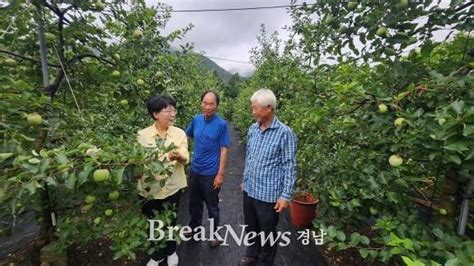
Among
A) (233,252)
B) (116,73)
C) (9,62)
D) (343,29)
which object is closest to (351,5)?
(343,29)

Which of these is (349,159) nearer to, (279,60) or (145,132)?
(145,132)

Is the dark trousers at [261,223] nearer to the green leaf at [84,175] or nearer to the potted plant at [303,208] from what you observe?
the potted plant at [303,208]

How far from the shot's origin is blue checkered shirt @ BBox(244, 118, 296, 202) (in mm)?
2121

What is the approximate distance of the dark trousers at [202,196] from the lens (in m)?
2.80

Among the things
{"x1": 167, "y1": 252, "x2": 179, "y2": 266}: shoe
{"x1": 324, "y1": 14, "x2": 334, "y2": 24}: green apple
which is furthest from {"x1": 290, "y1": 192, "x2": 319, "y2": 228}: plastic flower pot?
{"x1": 324, "y1": 14, "x2": 334, "y2": 24}: green apple

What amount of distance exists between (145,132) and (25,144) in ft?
2.50

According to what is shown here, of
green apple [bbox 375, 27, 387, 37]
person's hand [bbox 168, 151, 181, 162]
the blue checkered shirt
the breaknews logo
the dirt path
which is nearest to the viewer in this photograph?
green apple [bbox 375, 27, 387, 37]

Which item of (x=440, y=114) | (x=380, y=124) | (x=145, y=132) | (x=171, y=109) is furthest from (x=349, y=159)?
(x=145, y=132)

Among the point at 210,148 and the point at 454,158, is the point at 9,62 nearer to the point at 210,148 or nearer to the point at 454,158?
the point at 210,148

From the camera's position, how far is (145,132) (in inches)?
86.4

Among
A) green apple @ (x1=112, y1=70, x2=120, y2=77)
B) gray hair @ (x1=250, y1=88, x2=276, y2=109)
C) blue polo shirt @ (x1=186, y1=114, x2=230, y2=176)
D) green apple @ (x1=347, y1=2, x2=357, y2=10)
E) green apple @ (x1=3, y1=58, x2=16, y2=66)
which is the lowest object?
blue polo shirt @ (x1=186, y1=114, x2=230, y2=176)

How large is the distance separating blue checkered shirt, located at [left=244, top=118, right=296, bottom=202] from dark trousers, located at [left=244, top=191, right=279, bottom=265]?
78mm

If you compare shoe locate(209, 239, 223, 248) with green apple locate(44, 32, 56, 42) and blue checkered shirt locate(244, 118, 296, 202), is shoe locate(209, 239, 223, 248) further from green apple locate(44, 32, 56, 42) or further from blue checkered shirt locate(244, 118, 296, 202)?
green apple locate(44, 32, 56, 42)

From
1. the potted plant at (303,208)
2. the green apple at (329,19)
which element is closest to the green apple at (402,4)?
the green apple at (329,19)
